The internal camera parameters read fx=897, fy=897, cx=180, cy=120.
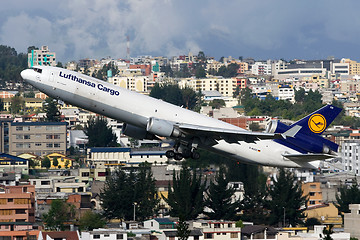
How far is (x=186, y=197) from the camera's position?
122375mm

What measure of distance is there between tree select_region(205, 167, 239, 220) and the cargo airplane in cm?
5334

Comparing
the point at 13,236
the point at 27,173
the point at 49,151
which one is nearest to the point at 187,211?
the point at 13,236

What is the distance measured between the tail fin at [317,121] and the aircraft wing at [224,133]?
796 cm

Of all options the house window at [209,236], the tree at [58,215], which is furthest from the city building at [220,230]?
the tree at [58,215]

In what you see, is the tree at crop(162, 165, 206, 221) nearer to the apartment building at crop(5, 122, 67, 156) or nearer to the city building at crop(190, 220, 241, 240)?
the city building at crop(190, 220, 241, 240)

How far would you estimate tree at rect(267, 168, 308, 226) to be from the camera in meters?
127

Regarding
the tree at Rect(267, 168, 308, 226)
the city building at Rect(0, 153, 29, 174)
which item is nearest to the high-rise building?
the city building at Rect(0, 153, 29, 174)

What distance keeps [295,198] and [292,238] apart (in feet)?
86.1

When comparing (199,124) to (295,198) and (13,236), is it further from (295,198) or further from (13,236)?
(295,198)

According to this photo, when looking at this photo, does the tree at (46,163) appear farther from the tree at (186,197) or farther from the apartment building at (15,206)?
the apartment building at (15,206)

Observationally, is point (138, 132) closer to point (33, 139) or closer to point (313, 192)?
point (313, 192)

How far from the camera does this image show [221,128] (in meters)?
67.3

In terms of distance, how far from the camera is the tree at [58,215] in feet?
367

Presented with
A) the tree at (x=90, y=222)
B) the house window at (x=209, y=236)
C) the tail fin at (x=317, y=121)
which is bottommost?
the house window at (x=209, y=236)
